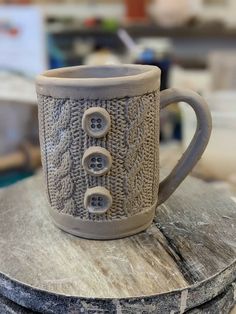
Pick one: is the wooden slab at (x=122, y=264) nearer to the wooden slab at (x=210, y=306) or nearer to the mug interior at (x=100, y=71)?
the wooden slab at (x=210, y=306)

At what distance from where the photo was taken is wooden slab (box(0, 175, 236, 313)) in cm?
35

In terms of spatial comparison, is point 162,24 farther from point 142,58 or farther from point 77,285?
point 77,285

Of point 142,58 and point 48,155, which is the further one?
point 142,58

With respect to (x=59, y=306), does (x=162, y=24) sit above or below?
above

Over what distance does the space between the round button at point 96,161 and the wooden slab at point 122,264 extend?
8 cm

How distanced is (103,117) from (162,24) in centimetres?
125

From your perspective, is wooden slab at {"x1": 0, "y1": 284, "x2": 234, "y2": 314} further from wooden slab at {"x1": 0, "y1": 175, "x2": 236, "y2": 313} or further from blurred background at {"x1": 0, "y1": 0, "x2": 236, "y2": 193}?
blurred background at {"x1": 0, "y1": 0, "x2": 236, "y2": 193}

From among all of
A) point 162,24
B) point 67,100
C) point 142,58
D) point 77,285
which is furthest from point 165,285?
point 162,24

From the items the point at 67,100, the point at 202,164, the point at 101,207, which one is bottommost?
the point at 202,164

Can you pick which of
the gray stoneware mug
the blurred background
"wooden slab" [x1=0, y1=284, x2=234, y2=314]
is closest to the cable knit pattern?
the gray stoneware mug

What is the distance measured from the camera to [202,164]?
2.51 ft

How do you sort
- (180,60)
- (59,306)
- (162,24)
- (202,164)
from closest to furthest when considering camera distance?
(59,306) → (202,164) → (162,24) → (180,60)

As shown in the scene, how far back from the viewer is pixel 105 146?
1.26 feet

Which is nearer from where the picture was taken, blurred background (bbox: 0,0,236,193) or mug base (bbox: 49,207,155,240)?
mug base (bbox: 49,207,155,240)
